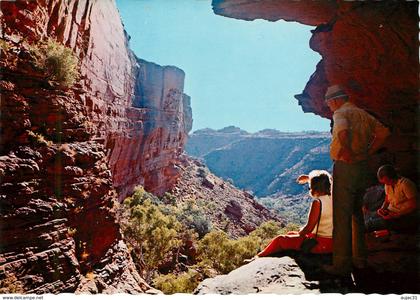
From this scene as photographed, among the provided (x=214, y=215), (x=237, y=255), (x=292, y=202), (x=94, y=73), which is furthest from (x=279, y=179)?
(x=94, y=73)

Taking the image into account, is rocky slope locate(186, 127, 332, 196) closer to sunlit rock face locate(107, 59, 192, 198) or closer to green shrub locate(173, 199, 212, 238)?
sunlit rock face locate(107, 59, 192, 198)

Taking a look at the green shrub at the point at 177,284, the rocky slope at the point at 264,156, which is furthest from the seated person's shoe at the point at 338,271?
the rocky slope at the point at 264,156

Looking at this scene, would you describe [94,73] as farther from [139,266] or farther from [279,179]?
[279,179]

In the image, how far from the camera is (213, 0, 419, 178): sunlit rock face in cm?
621

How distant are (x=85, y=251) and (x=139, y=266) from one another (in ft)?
→ 29.8

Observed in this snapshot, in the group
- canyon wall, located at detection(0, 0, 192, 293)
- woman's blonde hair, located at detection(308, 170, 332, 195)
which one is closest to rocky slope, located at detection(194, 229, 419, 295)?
woman's blonde hair, located at detection(308, 170, 332, 195)

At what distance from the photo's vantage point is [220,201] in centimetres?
3709

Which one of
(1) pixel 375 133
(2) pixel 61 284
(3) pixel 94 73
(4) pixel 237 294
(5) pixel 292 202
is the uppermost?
(3) pixel 94 73

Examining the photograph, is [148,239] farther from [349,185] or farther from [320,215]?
[349,185]

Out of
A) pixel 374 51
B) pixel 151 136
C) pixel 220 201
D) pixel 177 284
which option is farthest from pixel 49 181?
pixel 220 201

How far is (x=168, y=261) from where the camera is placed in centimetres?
1789

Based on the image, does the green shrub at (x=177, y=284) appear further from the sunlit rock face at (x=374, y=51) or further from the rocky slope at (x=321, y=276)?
the sunlit rock face at (x=374, y=51)

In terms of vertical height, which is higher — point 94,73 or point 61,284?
point 94,73

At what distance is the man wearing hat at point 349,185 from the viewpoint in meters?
3.64
